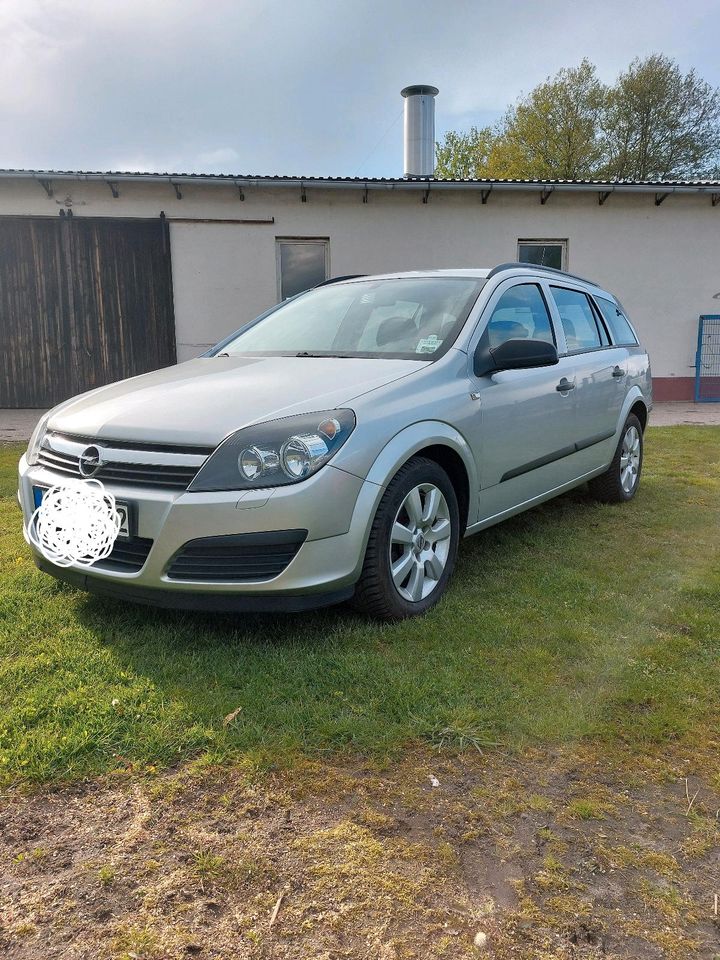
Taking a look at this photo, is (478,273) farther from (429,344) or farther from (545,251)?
(545,251)

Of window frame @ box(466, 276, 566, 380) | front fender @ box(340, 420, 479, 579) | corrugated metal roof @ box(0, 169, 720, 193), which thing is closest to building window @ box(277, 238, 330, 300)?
corrugated metal roof @ box(0, 169, 720, 193)

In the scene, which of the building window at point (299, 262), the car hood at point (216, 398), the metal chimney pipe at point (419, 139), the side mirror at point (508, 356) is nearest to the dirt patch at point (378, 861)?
the car hood at point (216, 398)

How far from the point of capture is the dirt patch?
147 cm

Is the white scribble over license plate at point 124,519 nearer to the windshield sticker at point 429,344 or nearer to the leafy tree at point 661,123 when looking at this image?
the windshield sticker at point 429,344

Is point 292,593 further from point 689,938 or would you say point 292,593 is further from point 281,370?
point 689,938

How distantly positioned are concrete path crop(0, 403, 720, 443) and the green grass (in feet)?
18.6

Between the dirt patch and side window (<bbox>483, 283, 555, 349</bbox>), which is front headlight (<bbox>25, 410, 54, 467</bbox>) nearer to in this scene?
the dirt patch

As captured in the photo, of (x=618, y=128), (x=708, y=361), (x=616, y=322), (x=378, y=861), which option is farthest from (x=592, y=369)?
(x=618, y=128)

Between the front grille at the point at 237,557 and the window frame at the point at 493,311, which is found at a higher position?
the window frame at the point at 493,311

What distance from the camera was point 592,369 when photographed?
4.57 meters

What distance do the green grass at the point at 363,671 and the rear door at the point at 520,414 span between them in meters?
0.48

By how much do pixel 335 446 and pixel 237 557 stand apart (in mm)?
539

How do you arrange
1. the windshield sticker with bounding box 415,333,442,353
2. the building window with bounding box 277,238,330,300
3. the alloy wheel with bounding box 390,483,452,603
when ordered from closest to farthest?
the alloy wheel with bounding box 390,483,452,603
the windshield sticker with bounding box 415,333,442,353
the building window with bounding box 277,238,330,300

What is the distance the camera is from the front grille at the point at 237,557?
8.25 ft
